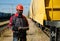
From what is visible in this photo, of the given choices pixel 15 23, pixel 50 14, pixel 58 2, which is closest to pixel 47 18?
pixel 50 14

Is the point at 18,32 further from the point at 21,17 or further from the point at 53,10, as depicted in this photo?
the point at 53,10

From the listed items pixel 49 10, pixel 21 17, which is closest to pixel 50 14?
pixel 49 10

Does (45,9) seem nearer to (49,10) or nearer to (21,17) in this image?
(49,10)

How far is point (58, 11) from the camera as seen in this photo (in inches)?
289

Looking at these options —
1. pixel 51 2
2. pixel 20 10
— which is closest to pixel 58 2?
pixel 51 2

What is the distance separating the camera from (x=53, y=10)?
737cm

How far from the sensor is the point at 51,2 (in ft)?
23.9

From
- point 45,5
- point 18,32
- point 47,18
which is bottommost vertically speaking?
point 18,32

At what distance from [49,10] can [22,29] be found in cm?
123

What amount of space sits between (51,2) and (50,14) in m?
0.44

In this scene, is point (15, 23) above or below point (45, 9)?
below

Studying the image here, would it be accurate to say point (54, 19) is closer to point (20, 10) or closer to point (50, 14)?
point (50, 14)

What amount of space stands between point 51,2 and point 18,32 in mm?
1620

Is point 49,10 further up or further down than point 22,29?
further up
